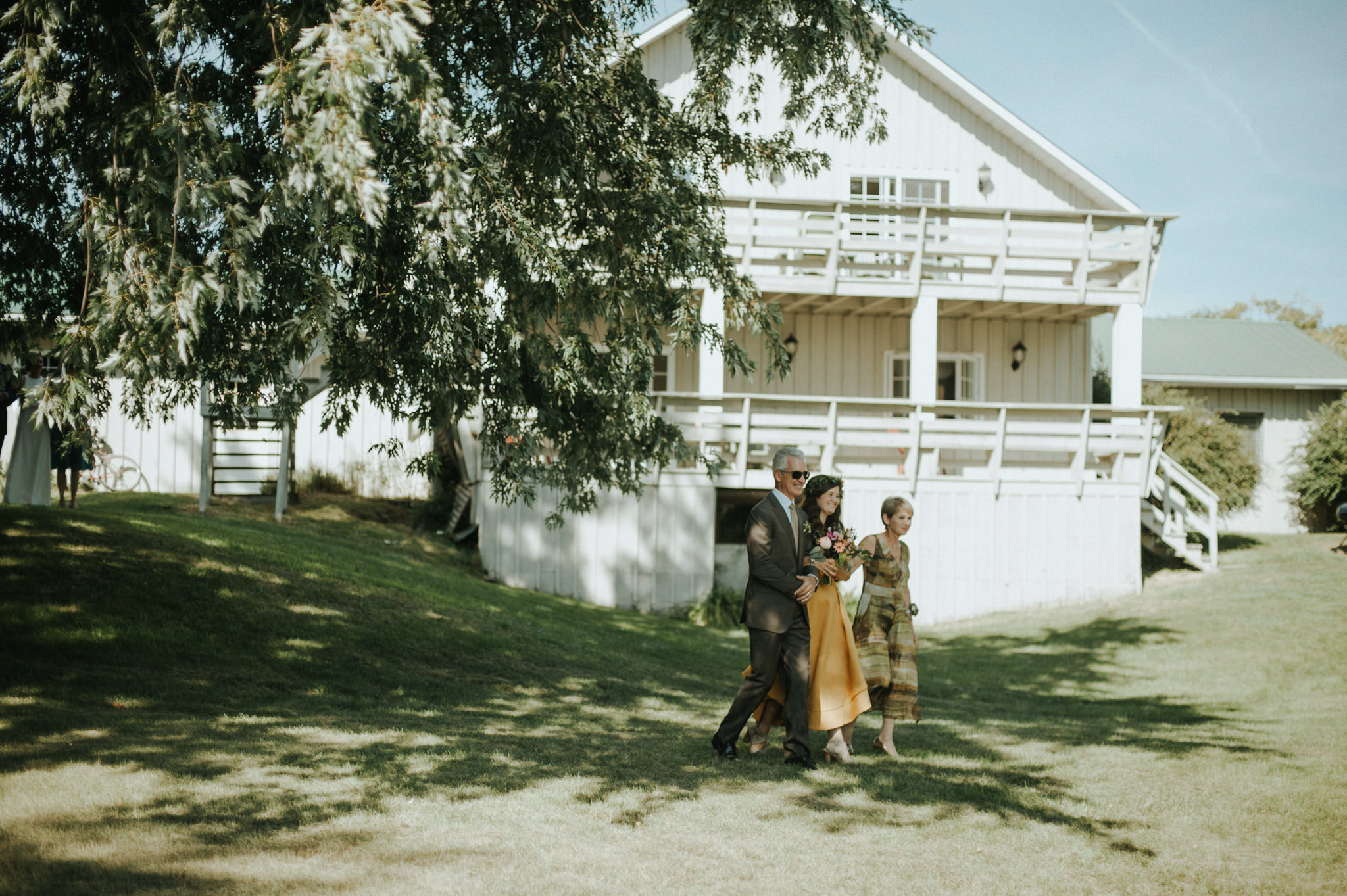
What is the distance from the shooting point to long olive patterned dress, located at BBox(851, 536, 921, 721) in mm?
7090

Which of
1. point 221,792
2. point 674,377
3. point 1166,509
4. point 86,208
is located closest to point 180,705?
point 221,792

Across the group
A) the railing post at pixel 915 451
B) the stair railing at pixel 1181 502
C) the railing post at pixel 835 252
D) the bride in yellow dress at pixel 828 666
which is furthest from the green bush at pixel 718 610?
the bride in yellow dress at pixel 828 666

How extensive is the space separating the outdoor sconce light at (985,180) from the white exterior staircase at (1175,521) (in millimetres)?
5950

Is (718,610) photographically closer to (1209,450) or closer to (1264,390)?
(1209,450)

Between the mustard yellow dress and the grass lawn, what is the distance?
38 cm

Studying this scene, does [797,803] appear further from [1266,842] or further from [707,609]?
[707,609]

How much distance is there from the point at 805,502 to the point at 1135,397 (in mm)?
12834

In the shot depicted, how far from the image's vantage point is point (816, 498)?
6.94 metres

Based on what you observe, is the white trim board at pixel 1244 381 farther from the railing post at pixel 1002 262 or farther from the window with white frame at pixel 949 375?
the railing post at pixel 1002 262

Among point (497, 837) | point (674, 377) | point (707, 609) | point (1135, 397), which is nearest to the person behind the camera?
point (497, 837)

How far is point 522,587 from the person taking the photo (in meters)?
15.6

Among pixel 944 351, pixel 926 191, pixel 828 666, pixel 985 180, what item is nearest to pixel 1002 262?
pixel 944 351

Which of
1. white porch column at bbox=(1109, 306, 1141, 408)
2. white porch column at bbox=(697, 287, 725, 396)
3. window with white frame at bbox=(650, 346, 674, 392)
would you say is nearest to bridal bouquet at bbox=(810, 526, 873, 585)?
white porch column at bbox=(697, 287, 725, 396)

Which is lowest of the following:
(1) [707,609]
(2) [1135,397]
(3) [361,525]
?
(1) [707,609]
